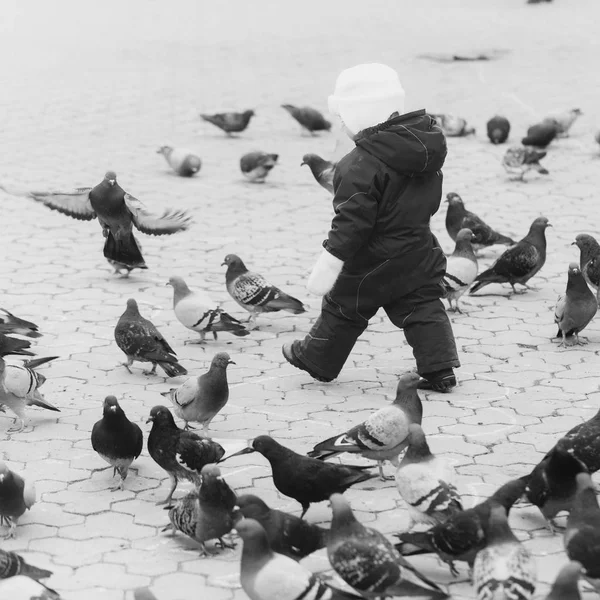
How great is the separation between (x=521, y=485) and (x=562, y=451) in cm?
31

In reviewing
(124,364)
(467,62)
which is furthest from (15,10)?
(124,364)

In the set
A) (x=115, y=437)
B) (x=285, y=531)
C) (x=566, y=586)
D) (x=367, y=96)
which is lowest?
(x=115, y=437)

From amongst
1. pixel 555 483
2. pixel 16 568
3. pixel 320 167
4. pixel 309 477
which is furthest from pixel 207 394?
pixel 320 167

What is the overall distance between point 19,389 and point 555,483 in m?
3.00

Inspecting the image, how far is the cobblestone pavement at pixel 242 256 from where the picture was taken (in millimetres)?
5418

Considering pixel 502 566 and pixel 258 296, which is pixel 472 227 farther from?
pixel 502 566

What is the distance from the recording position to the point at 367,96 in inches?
257

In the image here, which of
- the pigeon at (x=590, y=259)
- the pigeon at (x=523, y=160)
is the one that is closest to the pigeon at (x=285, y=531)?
the pigeon at (x=590, y=259)

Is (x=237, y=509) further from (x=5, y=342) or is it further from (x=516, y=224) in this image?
(x=516, y=224)

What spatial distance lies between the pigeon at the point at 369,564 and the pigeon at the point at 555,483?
795 millimetres

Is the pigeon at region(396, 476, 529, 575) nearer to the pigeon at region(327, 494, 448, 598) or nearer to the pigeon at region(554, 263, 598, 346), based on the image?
the pigeon at region(327, 494, 448, 598)

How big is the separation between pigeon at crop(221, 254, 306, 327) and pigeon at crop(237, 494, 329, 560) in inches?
129

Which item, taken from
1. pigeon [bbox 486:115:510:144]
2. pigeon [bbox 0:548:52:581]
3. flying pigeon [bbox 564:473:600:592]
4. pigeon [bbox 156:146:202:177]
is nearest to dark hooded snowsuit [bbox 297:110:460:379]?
flying pigeon [bbox 564:473:600:592]

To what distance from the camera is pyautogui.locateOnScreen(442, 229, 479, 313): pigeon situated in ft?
26.7
